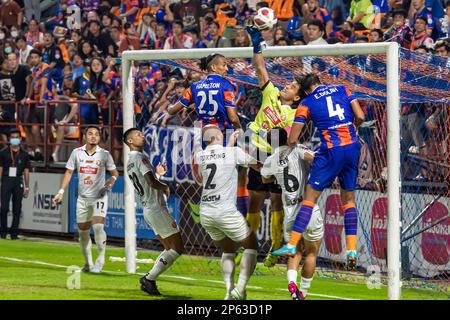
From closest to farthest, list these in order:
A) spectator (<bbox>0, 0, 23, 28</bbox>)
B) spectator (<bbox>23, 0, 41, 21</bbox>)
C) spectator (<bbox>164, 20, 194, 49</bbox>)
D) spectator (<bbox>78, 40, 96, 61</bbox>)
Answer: spectator (<bbox>164, 20, 194, 49</bbox>) → spectator (<bbox>78, 40, 96, 61</bbox>) → spectator (<bbox>0, 0, 23, 28</bbox>) → spectator (<bbox>23, 0, 41, 21</bbox>)

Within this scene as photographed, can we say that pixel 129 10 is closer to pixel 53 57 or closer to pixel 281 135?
pixel 53 57

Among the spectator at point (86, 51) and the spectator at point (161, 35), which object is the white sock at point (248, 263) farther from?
the spectator at point (86, 51)

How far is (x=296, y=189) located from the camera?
1343cm

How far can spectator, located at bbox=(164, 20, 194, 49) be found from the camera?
77.9 feet

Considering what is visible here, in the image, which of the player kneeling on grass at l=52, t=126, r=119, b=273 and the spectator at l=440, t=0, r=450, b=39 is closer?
the player kneeling on grass at l=52, t=126, r=119, b=273

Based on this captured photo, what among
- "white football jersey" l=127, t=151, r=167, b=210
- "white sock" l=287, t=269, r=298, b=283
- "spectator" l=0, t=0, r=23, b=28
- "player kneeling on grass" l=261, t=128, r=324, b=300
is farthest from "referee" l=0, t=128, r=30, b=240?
"white sock" l=287, t=269, r=298, b=283

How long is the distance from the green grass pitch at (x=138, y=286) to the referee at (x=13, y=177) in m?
3.55

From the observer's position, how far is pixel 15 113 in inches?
995

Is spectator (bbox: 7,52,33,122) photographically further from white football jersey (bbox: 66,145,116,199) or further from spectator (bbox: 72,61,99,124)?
white football jersey (bbox: 66,145,116,199)

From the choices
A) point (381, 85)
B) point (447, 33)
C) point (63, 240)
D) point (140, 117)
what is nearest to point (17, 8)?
point (63, 240)

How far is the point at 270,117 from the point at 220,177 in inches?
79.0

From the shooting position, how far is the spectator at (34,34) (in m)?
29.1

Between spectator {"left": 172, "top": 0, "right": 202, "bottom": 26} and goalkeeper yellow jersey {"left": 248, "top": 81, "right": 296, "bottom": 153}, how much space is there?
1033 centimetres
